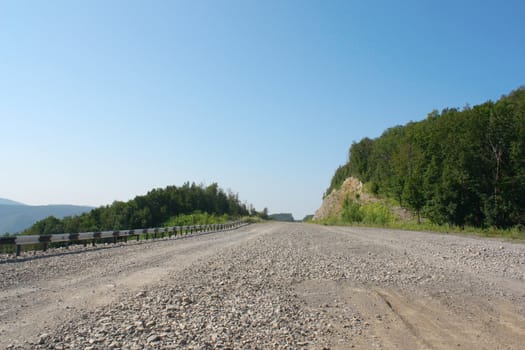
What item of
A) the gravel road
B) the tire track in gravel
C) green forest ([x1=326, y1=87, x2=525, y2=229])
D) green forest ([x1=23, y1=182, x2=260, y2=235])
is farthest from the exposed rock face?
the tire track in gravel

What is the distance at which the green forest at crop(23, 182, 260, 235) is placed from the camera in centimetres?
8075

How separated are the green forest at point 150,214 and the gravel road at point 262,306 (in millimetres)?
64394

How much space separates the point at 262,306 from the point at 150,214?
108321 mm

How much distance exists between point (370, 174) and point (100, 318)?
98.3 metres

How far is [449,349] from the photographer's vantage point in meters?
5.02

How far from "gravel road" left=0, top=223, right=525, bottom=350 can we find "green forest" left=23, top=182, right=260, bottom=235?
211 feet

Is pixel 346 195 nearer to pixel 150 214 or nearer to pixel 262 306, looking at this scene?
pixel 150 214

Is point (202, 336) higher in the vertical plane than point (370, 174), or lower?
lower

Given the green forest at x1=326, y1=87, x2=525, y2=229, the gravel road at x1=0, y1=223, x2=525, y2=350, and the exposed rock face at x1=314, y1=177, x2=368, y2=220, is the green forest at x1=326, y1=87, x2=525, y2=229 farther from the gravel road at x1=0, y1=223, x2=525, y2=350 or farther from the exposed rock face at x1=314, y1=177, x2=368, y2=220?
the exposed rock face at x1=314, y1=177, x2=368, y2=220

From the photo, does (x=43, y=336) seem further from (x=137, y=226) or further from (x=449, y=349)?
(x=137, y=226)

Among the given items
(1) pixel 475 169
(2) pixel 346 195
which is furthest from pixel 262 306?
(2) pixel 346 195

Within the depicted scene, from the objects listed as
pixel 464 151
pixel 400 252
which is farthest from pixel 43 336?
pixel 464 151

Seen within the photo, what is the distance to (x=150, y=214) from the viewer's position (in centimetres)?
11012

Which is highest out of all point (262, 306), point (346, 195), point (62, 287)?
point (346, 195)
